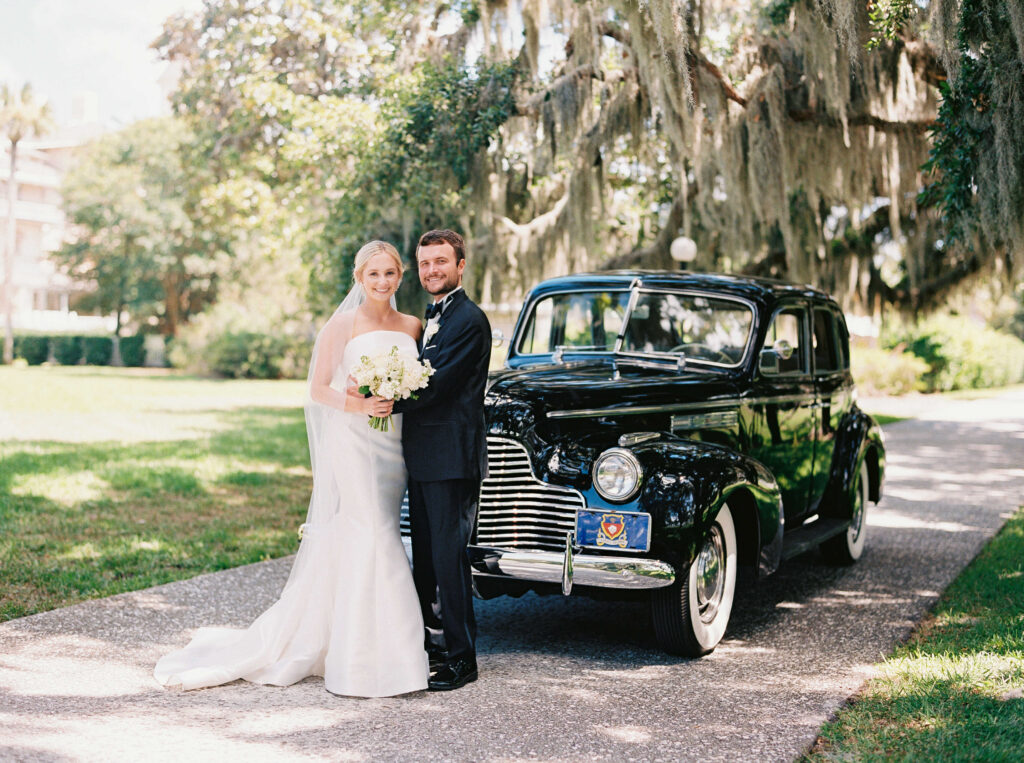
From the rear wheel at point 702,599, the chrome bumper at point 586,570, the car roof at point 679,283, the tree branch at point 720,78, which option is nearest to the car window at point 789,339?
the car roof at point 679,283

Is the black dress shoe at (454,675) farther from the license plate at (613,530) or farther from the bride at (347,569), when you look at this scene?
the license plate at (613,530)

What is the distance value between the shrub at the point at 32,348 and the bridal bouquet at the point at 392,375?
42377 millimetres

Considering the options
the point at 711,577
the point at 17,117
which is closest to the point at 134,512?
the point at 711,577

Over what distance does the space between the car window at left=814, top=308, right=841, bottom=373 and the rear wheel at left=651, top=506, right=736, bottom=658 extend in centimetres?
211

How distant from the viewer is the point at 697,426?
5.91m

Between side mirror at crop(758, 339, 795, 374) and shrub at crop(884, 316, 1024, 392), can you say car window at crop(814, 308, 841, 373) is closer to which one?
side mirror at crop(758, 339, 795, 374)

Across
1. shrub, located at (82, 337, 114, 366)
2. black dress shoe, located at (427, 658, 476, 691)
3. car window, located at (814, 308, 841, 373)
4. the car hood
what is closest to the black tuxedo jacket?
the car hood

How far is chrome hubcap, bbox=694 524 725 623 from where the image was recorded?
5.38 m

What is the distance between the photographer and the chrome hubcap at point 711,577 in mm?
5379

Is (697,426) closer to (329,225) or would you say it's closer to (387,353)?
(387,353)

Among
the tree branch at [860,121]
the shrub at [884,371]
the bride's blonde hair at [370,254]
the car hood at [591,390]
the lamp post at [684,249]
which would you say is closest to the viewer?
the bride's blonde hair at [370,254]

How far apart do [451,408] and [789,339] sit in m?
3.08

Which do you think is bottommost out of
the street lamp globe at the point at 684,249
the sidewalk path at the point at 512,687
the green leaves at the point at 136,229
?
the sidewalk path at the point at 512,687

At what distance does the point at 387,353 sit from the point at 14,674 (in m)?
2.17
